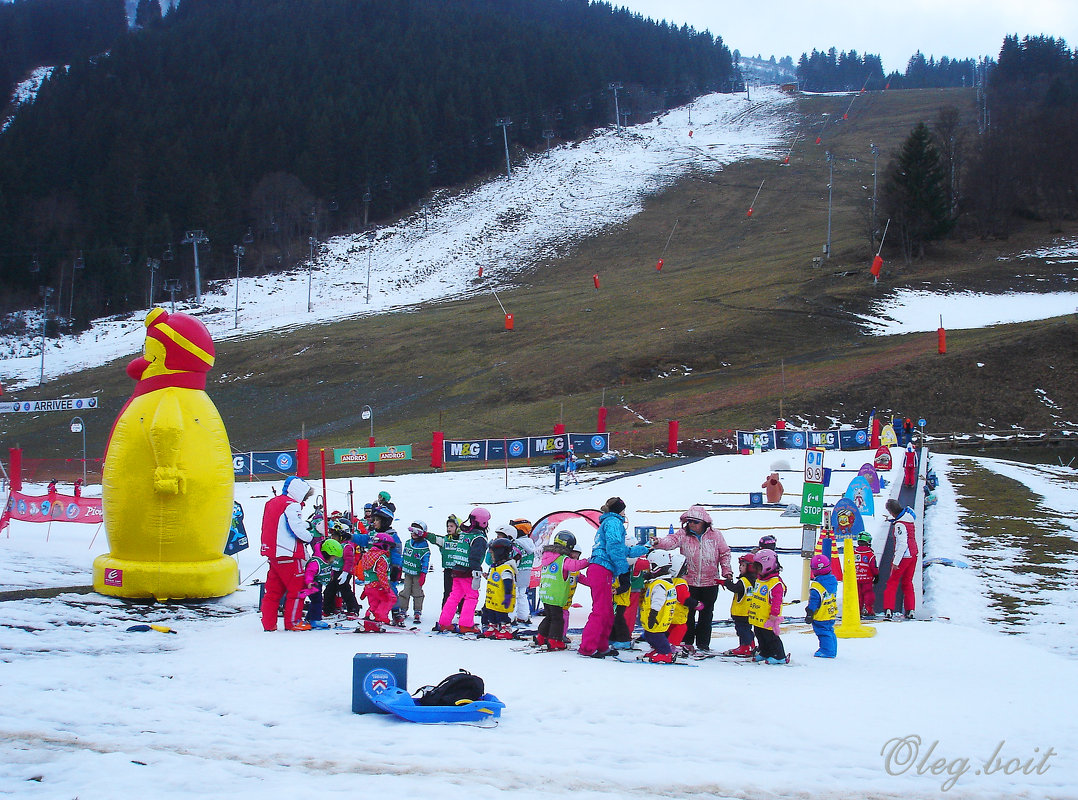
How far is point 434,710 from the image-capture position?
722cm

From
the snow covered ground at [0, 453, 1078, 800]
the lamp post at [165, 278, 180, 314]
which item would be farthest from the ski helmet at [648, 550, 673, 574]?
the lamp post at [165, 278, 180, 314]

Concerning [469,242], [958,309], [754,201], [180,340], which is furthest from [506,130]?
[180,340]

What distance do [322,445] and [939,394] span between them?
2872cm

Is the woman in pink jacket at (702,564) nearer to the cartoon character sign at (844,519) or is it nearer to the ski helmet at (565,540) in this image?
the ski helmet at (565,540)

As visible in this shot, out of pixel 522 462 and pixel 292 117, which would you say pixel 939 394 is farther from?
pixel 292 117

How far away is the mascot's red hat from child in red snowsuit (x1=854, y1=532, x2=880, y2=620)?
997cm

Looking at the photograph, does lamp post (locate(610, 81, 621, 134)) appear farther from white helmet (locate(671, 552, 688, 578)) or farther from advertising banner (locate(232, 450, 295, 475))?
white helmet (locate(671, 552, 688, 578))

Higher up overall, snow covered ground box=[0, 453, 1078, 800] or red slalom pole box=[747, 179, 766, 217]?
red slalom pole box=[747, 179, 766, 217]

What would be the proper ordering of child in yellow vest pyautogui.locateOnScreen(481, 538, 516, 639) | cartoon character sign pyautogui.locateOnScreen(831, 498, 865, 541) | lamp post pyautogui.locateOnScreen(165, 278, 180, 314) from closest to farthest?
1. child in yellow vest pyautogui.locateOnScreen(481, 538, 516, 639)
2. cartoon character sign pyautogui.locateOnScreen(831, 498, 865, 541)
3. lamp post pyautogui.locateOnScreen(165, 278, 180, 314)

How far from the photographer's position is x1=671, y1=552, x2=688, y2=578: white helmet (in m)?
10.4

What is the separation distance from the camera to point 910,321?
54188mm

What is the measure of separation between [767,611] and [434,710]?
4253 mm

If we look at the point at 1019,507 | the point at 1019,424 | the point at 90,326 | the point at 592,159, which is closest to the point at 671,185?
the point at 592,159

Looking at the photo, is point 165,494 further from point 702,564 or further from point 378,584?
point 702,564
